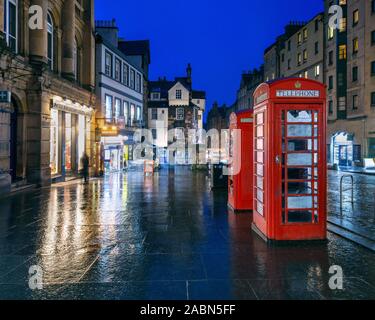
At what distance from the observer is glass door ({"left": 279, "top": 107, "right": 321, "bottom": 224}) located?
721 centimetres

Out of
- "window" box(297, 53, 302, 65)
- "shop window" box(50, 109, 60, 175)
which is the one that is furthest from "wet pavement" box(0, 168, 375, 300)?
"window" box(297, 53, 302, 65)

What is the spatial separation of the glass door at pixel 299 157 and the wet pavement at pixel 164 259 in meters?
0.77

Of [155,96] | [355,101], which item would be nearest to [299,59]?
[355,101]

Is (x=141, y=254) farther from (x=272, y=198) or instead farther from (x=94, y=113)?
(x=94, y=113)

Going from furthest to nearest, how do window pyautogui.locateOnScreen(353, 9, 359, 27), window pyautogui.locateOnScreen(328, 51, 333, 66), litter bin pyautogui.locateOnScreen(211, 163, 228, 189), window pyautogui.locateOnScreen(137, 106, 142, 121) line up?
window pyautogui.locateOnScreen(328, 51, 333, 66) < window pyautogui.locateOnScreen(137, 106, 142, 121) < window pyautogui.locateOnScreen(353, 9, 359, 27) < litter bin pyautogui.locateOnScreen(211, 163, 228, 189)

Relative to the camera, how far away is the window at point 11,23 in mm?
15786

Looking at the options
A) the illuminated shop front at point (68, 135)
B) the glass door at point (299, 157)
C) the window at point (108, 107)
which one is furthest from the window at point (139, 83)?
the glass door at point (299, 157)

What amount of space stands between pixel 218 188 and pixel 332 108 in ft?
107

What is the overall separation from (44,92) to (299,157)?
1457 cm

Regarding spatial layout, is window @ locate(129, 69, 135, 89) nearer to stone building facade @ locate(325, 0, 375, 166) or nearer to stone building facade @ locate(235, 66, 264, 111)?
stone building facade @ locate(325, 0, 375, 166)

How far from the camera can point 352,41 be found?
40031mm

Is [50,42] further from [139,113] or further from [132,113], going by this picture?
[139,113]

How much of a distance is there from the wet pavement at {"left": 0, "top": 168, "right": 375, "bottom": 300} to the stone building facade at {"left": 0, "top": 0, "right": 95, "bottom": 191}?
7372 mm
